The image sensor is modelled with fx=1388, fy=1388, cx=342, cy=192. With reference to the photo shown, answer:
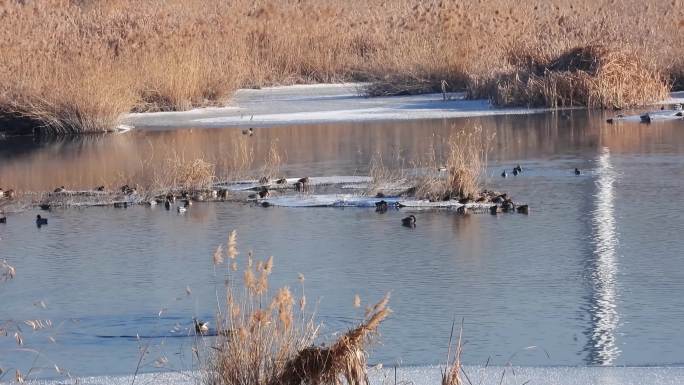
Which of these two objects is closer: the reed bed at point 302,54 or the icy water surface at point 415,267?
the icy water surface at point 415,267

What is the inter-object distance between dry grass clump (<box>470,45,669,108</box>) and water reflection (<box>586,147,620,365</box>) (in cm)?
859

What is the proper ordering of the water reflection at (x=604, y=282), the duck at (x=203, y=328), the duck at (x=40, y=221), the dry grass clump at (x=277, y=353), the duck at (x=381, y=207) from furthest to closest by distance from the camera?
the duck at (x=381, y=207) < the duck at (x=40, y=221) < the duck at (x=203, y=328) < the water reflection at (x=604, y=282) < the dry grass clump at (x=277, y=353)

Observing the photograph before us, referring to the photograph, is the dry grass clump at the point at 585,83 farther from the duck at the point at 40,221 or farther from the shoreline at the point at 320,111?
the duck at the point at 40,221

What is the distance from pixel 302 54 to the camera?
28.2m

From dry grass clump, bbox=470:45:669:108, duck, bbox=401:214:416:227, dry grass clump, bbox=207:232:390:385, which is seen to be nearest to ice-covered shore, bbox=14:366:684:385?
A: dry grass clump, bbox=207:232:390:385

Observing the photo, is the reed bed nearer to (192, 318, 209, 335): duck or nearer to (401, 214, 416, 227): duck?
(401, 214, 416, 227): duck

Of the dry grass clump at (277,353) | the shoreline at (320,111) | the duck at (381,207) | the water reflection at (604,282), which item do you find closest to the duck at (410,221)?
the duck at (381,207)

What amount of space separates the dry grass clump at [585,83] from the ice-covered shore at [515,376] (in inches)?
Answer: 592

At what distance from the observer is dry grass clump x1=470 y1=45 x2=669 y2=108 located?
2092 centimetres

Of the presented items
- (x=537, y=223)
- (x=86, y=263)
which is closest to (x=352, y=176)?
(x=537, y=223)

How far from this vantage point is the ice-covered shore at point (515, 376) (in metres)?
5.94

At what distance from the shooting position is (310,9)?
1288 inches

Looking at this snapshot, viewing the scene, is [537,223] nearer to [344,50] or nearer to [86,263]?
[86,263]

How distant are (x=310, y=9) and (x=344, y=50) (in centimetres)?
441
